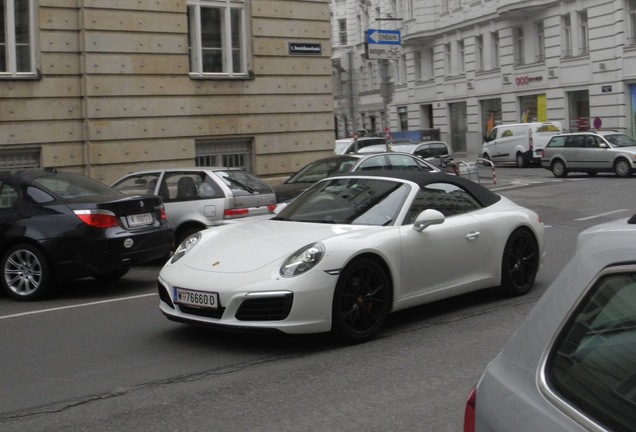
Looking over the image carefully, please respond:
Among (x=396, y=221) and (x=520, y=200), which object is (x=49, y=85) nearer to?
(x=520, y=200)

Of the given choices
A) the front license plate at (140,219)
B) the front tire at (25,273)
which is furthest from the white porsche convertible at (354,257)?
the front tire at (25,273)

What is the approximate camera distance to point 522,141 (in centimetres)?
4022

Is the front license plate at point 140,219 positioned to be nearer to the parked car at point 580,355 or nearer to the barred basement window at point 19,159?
the parked car at point 580,355

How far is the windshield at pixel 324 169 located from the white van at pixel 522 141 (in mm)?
23618

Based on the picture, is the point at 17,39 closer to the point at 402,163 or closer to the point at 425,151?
the point at 402,163

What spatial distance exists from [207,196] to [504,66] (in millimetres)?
38247

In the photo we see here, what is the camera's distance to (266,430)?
5.50 meters

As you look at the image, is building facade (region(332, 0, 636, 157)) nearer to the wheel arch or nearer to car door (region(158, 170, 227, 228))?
car door (region(158, 170, 227, 228))

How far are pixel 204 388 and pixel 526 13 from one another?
43.0 meters

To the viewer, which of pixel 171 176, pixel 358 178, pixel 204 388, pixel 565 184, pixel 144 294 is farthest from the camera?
pixel 565 184

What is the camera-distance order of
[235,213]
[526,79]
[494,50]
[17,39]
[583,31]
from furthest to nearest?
1. [494,50]
2. [526,79]
3. [583,31]
4. [17,39]
5. [235,213]

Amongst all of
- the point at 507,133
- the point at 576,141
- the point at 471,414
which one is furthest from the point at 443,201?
the point at 507,133

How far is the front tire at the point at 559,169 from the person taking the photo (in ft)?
107

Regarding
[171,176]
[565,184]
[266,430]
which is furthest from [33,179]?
[565,184]
